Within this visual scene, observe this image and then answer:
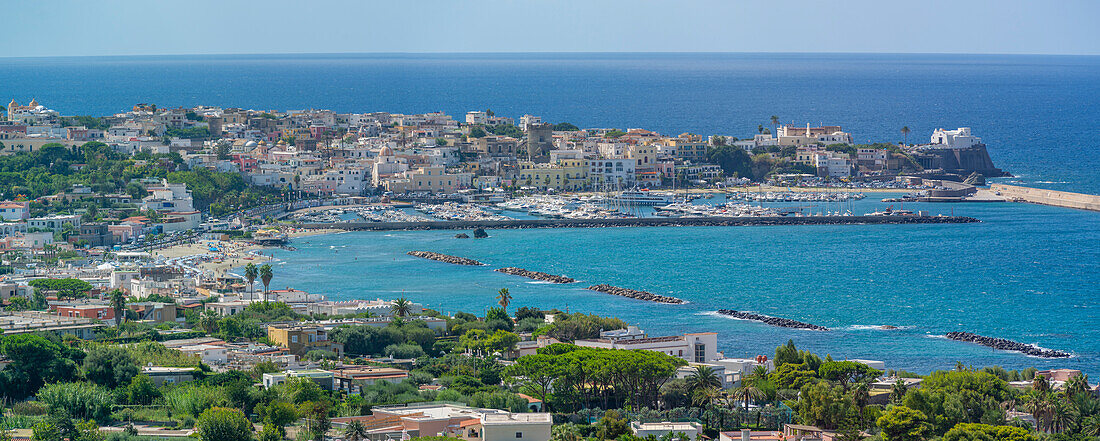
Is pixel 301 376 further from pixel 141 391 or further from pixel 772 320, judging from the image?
pixel 772 320

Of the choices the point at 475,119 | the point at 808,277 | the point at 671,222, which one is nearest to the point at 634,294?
the point at 808,277

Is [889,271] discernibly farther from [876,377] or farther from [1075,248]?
[876,377]

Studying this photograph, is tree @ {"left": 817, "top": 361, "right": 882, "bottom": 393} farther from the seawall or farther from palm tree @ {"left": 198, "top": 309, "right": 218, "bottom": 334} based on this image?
the seawall

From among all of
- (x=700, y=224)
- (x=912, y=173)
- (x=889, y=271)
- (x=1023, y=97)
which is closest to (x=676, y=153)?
(x=912, y=173)

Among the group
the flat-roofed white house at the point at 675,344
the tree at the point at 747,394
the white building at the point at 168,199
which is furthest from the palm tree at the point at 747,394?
the white building at the point at 168,199

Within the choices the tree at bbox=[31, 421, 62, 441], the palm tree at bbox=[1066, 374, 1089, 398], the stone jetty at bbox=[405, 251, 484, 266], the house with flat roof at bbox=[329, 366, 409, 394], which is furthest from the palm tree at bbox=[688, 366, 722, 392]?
the stone jetty at bbox=[405, 251, 484, 266]

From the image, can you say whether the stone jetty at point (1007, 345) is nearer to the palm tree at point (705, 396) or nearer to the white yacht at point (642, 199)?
the palm tree at point (705, 396)

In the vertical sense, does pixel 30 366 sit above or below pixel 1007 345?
above
